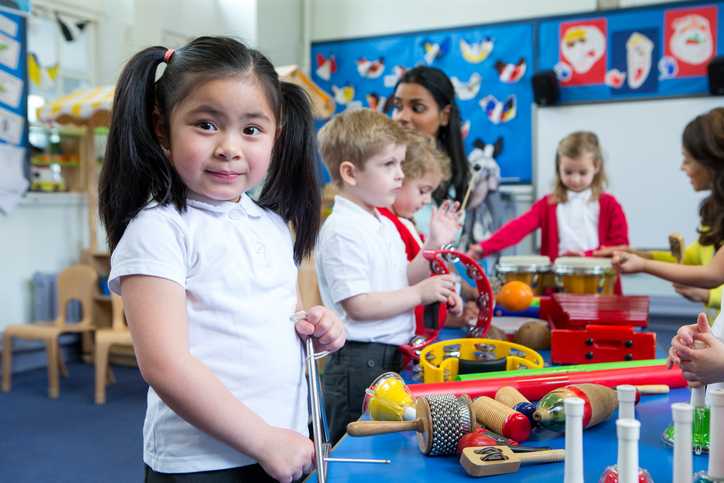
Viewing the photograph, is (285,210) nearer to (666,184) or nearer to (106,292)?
(106,292)

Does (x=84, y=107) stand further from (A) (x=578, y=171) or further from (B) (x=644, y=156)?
(B) (x=644, y=156)

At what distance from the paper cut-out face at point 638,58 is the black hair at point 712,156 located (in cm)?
281

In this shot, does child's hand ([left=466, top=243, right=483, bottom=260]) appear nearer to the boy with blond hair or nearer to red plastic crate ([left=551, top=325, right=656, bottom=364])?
the boy with blond hair

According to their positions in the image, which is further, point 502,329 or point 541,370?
point 502,329

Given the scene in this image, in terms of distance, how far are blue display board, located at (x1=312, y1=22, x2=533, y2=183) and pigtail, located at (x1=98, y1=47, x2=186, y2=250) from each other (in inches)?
180

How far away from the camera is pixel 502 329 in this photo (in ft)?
6.08

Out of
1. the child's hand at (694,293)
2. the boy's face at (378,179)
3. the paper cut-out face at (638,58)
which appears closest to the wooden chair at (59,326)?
the boy's face at (378,179)

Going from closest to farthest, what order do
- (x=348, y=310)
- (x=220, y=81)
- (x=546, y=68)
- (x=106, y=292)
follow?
(x=220, y=81), (x=348, y=310), (x=106, y=292), (x=546, y=68)

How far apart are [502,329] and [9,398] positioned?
3309 mm

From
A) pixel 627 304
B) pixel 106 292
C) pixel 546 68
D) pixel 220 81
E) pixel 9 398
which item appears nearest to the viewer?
pixel 220 81

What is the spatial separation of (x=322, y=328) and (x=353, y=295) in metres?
0.54

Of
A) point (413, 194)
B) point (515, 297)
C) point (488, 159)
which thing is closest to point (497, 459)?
point (515, 297)

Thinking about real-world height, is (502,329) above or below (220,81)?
below

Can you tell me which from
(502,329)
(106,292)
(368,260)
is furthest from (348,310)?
(106,292)
